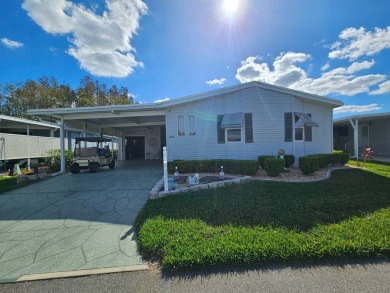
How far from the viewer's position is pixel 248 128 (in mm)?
9727

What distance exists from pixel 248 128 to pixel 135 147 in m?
13.1

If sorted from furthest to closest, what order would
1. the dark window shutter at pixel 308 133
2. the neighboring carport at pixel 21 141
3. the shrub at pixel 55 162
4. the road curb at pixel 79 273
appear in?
1. the neighboring carport at pixel 21 141
2. the shrub at pixel 55 162
3. the dark window shutter at pixel 308 133
4. the road curb at pixel 79 273

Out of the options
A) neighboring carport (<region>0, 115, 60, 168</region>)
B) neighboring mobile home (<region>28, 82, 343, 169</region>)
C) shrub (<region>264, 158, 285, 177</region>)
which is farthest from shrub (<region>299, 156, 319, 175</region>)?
neighboring carport (<region>0, 115, 60, 168</region>)

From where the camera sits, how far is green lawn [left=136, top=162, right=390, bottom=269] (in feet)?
8.81

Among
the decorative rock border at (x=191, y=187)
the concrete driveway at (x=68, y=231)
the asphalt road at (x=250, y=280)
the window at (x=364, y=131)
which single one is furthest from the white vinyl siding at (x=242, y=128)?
the window at (x=364, y=131)

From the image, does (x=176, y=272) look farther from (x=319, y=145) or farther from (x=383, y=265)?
(x=319, y=145)

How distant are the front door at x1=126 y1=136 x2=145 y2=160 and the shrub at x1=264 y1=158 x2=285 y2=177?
14.1m

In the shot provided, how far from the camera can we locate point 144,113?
10.1m

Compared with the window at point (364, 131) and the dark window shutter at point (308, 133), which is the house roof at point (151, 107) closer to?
the dark window shutter at point (308, 133)

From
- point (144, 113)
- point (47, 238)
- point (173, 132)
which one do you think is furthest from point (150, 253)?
point (144, 113)

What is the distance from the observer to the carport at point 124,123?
9609mm

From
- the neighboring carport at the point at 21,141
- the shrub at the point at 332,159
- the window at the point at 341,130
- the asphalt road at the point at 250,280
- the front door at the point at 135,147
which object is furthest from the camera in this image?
the front door at the point at 135,147

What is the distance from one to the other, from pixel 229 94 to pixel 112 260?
8990mm

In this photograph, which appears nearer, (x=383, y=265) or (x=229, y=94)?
(x=383, y=265)
